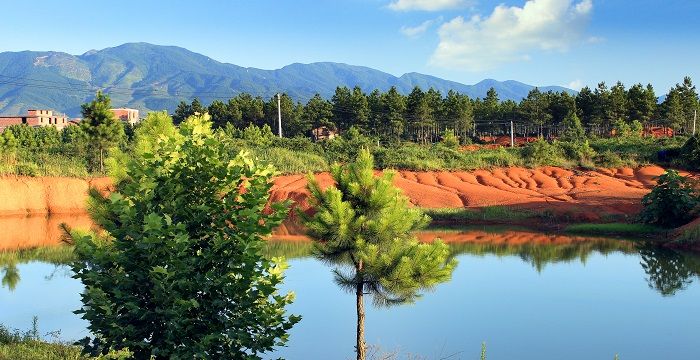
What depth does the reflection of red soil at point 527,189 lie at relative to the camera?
4769 centimetres

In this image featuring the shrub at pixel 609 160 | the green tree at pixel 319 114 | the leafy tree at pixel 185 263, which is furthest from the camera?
the green tree at pixel 319 114

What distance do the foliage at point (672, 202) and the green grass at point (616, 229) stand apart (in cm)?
95

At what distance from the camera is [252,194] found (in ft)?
23.4

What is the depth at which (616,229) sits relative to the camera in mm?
41469

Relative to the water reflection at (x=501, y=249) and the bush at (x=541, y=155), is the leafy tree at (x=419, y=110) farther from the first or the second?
the water reflection at (x=501, y=249)

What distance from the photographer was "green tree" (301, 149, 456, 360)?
44.1 feet

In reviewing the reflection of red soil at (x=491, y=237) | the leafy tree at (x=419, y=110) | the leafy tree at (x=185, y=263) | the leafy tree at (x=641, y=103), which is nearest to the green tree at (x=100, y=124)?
the reflection of red soil at (x=491, y=237)

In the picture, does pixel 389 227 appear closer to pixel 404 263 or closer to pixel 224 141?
pixel 404 263

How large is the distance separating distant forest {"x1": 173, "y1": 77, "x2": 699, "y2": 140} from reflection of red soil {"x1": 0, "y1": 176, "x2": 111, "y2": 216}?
4160 cm

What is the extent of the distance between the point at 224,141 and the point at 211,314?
7.70 ft

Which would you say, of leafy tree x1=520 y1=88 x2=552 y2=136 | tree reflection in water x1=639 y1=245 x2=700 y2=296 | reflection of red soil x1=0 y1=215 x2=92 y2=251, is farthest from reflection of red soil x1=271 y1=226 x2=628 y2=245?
leafy tree x1=520 y1=88 x2=552 y2=136

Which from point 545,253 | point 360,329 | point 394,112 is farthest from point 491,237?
point 394,112

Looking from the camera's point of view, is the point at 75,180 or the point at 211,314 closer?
the point at 211,314

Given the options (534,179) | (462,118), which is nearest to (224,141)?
(534,179)
